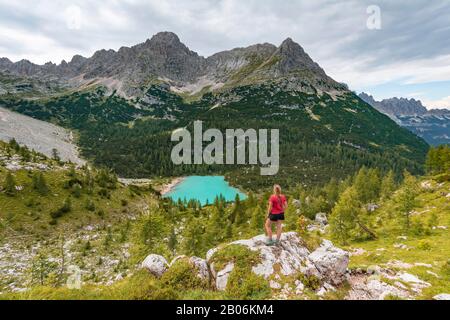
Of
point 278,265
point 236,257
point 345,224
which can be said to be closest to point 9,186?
point 236,257

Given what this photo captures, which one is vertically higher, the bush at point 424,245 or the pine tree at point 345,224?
the bush at point 424,245

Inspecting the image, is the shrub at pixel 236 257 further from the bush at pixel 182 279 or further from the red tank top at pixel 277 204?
the red tank top at pixel 277 204

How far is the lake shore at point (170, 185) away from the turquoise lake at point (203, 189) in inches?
80.5

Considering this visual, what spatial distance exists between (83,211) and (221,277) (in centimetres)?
5736

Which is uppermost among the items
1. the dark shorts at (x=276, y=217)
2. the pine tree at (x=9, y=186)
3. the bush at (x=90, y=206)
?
the dark shorts at (x=276, y=217)

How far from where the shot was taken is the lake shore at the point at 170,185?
513 ft

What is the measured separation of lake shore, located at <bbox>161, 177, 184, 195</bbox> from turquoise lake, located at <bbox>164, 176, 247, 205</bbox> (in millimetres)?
2044

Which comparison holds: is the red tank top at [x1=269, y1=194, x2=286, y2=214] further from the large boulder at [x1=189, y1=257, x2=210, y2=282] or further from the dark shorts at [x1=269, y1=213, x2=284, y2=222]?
the large boulder at [x1=189, y1=257, x2=210, y2=282]

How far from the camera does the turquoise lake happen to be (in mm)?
146625

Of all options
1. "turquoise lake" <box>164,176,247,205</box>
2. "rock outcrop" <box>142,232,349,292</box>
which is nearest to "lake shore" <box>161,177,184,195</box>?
"turquoise lake" <box>164,176,247,205</box>

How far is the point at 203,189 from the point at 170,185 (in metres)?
23.7

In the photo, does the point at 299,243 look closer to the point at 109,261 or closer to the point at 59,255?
the point at 109,261

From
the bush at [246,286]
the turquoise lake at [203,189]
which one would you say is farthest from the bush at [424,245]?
the turquoise lake at [203,189]
